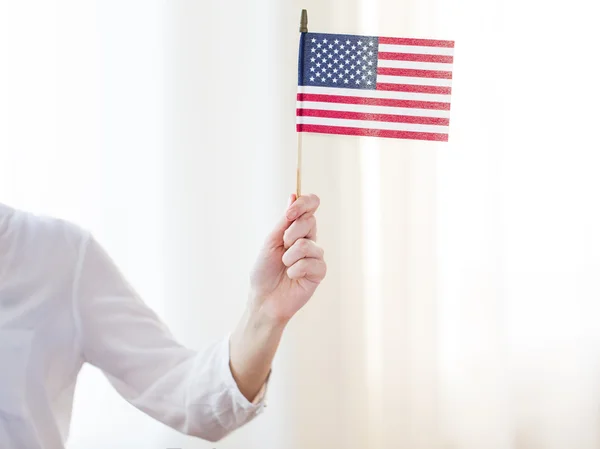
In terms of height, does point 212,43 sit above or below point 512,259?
above

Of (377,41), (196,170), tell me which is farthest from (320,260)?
(196,170)

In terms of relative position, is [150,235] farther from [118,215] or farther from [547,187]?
[547,187]

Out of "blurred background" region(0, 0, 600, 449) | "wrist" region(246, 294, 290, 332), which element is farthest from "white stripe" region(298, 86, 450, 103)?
"blurred background" region(0, 0, 600, 449)

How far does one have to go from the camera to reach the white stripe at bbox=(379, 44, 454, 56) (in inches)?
41.1

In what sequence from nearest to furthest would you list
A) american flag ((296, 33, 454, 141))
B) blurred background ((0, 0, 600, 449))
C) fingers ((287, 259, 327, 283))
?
fingers ((287, 259, 327, 283)) → american flag ((296, 33, 454, 141)) → blurred background ((0, 0, 600, 449))

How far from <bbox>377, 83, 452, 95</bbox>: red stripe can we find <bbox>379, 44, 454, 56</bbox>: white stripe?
4cm

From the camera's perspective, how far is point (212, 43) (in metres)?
1.79

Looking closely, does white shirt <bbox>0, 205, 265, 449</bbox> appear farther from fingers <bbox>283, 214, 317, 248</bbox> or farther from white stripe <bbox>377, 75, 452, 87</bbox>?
white stripe <bbox>377, 75, 452, 87</bbox>

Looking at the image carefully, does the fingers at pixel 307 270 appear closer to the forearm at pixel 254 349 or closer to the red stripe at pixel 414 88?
the forearm at pixel 254 349

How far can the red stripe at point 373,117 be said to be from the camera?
1.03 metres

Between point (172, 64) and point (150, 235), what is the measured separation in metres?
0.39

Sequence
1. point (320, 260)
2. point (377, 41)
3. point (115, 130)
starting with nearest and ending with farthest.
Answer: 1. point (320, 260)
2. point (377, 41)
3. point (115, 130)

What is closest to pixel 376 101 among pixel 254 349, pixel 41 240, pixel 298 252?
A: pixel 298 252

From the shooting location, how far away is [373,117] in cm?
104
